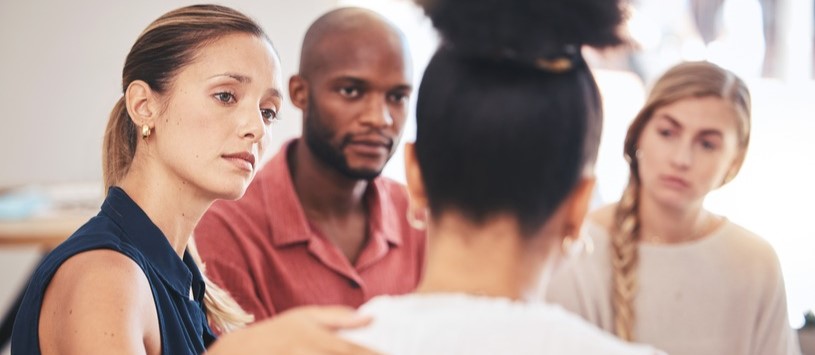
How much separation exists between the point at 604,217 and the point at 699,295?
0.17 m

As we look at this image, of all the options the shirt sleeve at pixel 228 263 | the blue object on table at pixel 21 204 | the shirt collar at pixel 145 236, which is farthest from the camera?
the blue object on table at pixel 21 204

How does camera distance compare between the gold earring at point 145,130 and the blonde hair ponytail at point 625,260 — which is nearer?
the gold earring at point 145,130

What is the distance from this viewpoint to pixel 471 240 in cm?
83

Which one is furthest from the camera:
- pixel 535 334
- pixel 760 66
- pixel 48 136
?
pixel 760 66

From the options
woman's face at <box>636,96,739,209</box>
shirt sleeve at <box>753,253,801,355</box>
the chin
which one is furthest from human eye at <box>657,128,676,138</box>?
the chin

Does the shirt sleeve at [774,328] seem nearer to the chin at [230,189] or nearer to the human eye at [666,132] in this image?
the human eye at [666,132]

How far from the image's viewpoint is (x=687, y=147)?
52.7 inches

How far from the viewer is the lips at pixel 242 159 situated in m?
1.22

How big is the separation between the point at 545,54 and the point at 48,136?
279 centimetres

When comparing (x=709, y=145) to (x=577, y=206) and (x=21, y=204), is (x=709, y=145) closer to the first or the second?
(x=577, y=206)

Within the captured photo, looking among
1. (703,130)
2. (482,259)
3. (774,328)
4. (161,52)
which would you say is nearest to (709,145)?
(703,130)

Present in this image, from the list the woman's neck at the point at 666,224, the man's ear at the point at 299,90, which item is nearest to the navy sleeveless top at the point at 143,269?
the man's ear at the point at 299,90

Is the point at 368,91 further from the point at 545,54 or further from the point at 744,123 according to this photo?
the point at 545,54

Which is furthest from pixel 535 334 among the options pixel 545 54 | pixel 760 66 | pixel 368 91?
pixel 760 66
